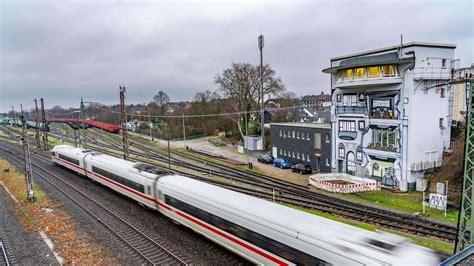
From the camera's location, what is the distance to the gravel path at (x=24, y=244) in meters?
14.8

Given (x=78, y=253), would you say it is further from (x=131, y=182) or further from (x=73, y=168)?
(x=73, y=168)

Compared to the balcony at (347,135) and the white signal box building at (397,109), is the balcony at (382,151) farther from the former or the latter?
the balcony at (347,135)

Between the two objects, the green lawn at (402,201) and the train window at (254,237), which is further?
the green lawn at (402,201)

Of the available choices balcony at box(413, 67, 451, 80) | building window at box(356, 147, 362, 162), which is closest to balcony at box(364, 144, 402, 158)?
building window at box(356, 147, 362, 162)

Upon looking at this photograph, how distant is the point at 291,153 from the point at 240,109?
20.8 m

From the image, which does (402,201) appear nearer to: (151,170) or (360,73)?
(360,73)

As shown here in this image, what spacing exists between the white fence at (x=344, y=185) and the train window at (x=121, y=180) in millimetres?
18061

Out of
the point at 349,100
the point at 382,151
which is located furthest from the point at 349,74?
the point at 382,151

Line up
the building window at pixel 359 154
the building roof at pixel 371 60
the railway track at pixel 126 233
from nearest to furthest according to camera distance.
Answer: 1. the railway track at pixel 126 233
2. the building roof at pixel 371 60
3. the building window at pixel 359 154

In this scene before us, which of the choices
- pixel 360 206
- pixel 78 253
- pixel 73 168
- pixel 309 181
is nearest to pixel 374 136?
pixel 309 181

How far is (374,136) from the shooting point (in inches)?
1328

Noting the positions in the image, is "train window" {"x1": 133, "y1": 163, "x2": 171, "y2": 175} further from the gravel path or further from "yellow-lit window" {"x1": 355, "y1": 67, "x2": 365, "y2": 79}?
"yellow-lit window" {"x1": 355, "y1": 67, "x2": 365, "y2": 79}

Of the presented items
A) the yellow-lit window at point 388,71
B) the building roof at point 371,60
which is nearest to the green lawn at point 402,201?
the yellow-lit window at point 388,71

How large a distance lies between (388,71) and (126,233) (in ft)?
90.3
